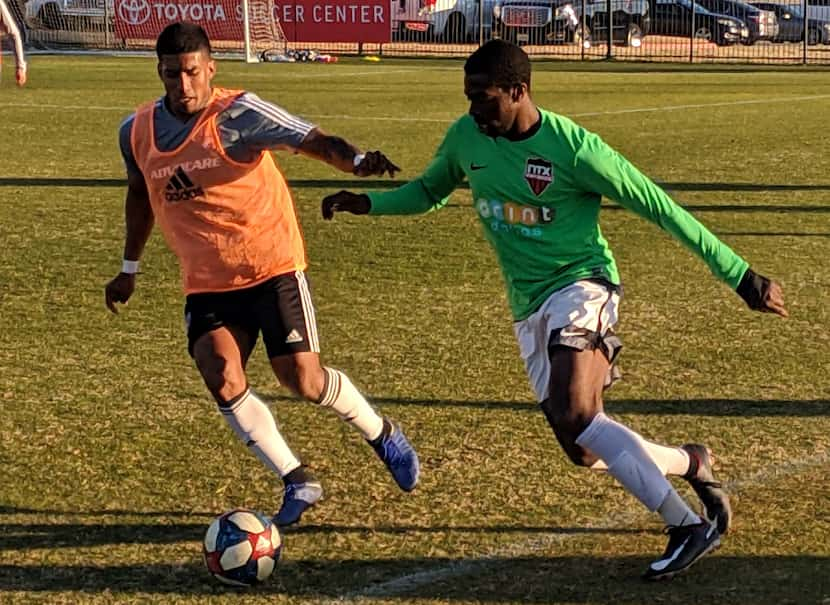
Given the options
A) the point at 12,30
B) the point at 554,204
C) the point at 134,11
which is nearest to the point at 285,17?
the point at 134,11

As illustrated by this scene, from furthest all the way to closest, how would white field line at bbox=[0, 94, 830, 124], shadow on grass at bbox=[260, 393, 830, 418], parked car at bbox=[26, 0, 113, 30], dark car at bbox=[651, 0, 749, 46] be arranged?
dark car at bbox=[651, 0, 749, 46]
parked car at bbox=[26, 0, 113, 30]
white field line at bbox=[0, 94, 830, 124]
shadow on grass at bbox=[260, 393, 830, 418]

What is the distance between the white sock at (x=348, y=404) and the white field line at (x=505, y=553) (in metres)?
0.83

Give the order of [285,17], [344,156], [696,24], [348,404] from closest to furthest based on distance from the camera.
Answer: [344,156]
[348,404]
[285,17]
[696,24]

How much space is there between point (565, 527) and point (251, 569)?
1255mm

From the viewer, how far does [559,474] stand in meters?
6.19

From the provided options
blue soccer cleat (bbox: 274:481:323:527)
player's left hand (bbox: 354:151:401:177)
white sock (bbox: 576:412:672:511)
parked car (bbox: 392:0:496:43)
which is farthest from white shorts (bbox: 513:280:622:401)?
parked car (bbox: 392:0:496:43)

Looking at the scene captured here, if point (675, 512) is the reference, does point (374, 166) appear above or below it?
above

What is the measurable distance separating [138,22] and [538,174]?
33675 mm

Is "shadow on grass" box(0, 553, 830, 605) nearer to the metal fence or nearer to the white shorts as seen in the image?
the white shorts

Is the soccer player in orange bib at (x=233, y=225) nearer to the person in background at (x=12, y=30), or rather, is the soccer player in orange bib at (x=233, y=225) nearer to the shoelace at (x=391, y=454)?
the shoelace at (x=391, y=454)

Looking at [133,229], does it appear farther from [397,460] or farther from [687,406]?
[687,406]

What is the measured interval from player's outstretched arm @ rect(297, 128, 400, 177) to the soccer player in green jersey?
0.31 meters

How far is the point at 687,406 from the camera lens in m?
7.20

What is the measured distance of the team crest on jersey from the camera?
5.12m
